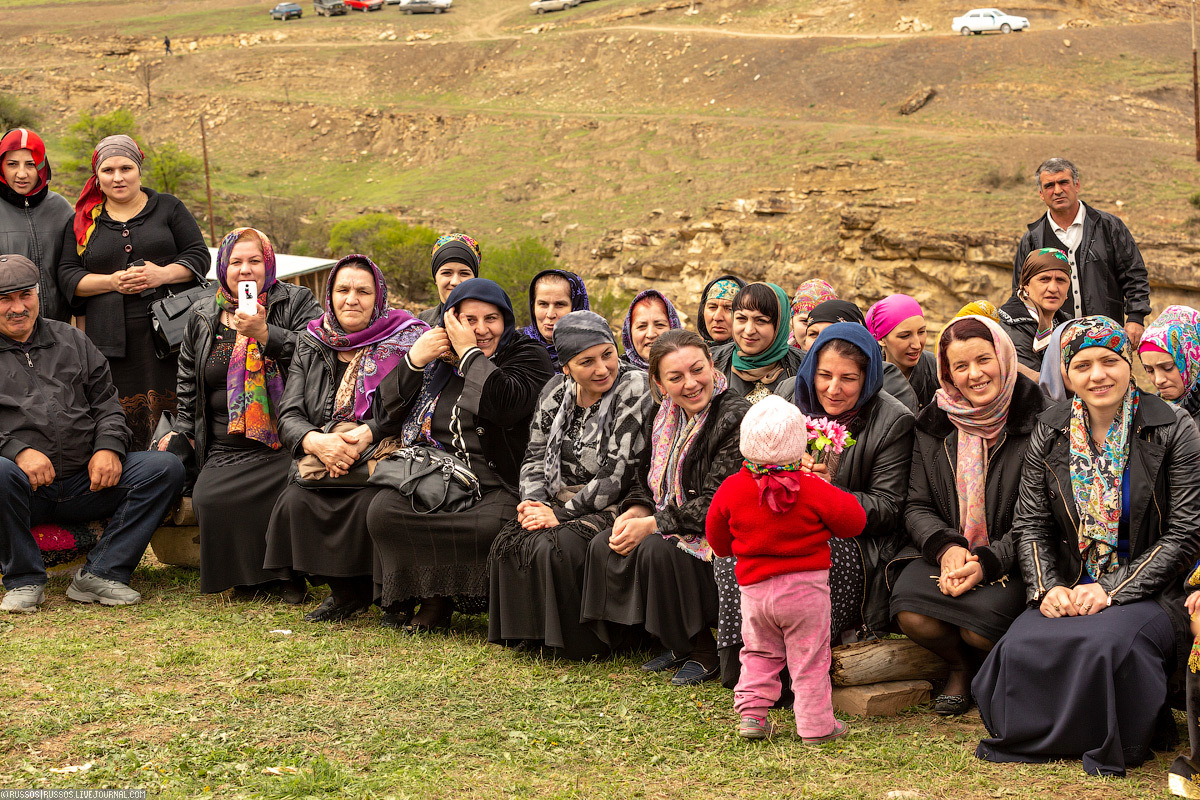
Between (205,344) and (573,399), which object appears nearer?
(573,399)

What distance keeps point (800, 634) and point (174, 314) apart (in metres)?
4.38

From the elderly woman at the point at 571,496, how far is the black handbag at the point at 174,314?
2.62 metres

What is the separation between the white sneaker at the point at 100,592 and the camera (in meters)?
5.75

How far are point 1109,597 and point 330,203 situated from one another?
30627 mm

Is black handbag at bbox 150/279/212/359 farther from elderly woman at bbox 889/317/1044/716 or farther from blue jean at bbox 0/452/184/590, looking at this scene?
elderly woman at bbox 889/317/1044/716

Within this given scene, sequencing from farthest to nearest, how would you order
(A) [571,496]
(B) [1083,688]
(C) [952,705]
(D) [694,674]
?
(A) [571,496] < (D) [694,674] < (C) [952,705] < (B) [1083,688]

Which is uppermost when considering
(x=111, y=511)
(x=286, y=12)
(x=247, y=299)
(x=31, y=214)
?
(x=286, y=12)

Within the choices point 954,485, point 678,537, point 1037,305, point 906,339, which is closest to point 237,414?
point 678,537

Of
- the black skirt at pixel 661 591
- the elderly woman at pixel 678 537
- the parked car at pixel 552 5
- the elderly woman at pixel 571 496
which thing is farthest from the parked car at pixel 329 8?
the black skirt at pixel 661 591

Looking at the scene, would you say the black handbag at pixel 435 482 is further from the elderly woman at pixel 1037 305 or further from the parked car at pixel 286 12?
the parked car at pixel 286 12

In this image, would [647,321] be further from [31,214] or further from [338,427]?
[31,214]

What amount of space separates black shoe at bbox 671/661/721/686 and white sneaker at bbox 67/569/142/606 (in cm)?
318

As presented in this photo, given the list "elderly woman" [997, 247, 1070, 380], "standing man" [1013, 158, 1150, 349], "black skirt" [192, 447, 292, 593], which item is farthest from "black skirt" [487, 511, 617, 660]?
"standing man" [1013, 158, 1150, 349]

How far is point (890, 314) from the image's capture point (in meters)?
5.37
